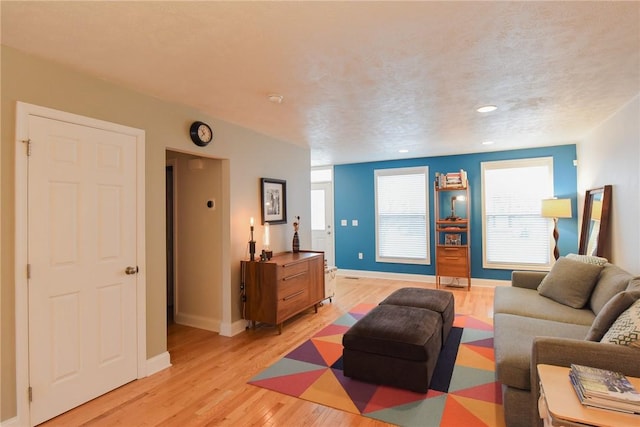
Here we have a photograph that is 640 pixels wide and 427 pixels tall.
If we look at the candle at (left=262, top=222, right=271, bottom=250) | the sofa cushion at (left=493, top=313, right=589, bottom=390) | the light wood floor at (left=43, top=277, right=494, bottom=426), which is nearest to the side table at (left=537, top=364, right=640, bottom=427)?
the sofa cushion at (left=493, top=313, right=589, bottom=390)

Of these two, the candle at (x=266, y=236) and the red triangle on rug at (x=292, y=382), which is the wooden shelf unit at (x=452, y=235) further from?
the red triangle on rug at (x=292, y=382)

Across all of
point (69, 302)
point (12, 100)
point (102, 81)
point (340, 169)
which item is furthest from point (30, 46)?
point (340, 169)

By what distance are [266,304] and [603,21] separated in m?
3.51

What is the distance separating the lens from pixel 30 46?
2.02 metres

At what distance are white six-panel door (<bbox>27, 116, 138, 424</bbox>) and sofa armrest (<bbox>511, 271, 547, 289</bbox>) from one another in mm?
3872

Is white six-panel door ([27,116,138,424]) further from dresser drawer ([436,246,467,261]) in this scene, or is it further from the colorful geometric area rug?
dresser drawer ([436,246,467,261])

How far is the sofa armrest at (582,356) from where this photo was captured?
167 centimetres

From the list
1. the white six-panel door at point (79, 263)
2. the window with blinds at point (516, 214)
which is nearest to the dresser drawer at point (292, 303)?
the white six-panel door at point (79, 263)

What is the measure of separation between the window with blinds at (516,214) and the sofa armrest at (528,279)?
2009 millimetres

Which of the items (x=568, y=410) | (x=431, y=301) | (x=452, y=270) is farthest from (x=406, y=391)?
(x=452, y=270)

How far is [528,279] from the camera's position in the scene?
370 cm

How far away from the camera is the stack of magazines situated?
1354mm

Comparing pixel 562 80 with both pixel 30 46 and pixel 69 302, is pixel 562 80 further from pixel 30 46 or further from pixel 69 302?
pixel 69 302

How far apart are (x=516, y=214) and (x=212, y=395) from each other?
5.25 meters
